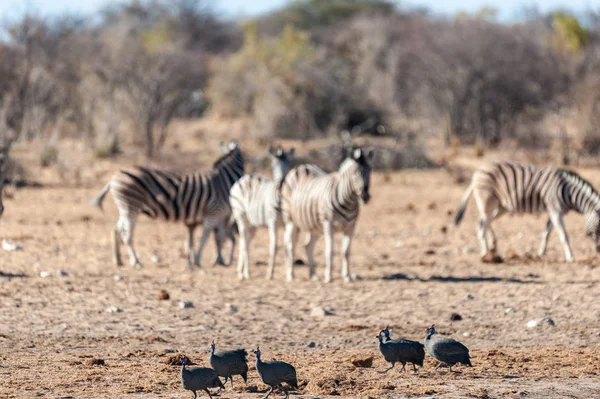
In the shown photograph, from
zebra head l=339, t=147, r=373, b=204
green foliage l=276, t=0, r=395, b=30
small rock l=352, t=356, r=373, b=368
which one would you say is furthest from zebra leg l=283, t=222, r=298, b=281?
green foliage l=276, t=0, r=395, b=30

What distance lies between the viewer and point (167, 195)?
538 inches

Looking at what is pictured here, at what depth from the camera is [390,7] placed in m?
55.6

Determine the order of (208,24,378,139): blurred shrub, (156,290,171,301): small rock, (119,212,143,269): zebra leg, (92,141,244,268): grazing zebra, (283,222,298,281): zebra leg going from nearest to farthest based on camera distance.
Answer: (156,290,171,301): small rock < (283,222,298,281): zebra leg < (119,212,143,269): zebra leg < (92,141,244,268): grazing zebra < (208,24,378,139): blurred shrub

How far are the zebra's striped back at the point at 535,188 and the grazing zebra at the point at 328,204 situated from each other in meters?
2.46

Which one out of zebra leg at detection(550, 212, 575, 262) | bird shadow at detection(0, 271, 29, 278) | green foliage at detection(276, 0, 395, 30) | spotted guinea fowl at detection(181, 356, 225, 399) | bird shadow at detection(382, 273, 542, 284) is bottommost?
spotted guinea fowl at detection(181, 356, 225, 399)

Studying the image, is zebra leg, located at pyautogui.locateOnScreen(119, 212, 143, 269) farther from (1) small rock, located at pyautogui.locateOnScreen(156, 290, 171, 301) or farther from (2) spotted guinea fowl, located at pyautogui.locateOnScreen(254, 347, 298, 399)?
(2) spotted guinea fowl, located at pyautogui.locateOnScreen(254, 347, 298, 399)

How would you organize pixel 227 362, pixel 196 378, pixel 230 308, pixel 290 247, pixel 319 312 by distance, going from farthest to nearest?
pixel 290 247 → pixel 230 308 → pixel 319 312 → pixel 227 362 → pixel 196 378

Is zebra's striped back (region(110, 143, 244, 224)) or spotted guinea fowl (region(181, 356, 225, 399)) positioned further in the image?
zebra's striped back (region(110, 143, 244, 224))

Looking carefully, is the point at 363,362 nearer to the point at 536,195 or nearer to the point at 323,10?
the point at 536,195

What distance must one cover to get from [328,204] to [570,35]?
2745 cm

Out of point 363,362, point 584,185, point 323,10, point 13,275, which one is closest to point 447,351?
point 363,362

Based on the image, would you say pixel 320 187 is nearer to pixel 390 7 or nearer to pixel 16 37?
pixel 16 37

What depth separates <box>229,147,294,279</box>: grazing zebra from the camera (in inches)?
492

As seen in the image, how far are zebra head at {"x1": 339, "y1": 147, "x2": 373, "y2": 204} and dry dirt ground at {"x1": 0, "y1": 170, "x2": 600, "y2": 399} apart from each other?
945 mm
